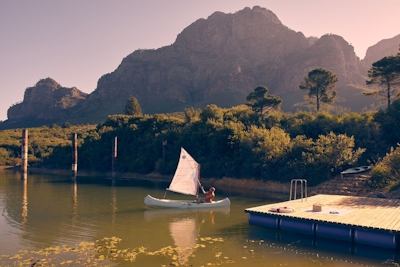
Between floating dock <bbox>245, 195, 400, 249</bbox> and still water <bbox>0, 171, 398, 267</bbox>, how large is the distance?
51 cm

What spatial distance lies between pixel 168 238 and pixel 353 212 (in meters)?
12.4

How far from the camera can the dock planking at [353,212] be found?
20781 millimetres

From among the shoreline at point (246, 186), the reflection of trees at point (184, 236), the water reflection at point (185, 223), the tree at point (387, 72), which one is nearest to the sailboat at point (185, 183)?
the water reflection at point (185, 223)

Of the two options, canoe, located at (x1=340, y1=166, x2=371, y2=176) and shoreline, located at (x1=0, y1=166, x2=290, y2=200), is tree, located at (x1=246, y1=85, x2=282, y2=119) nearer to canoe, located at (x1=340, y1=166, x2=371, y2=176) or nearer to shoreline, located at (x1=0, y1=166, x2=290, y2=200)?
shoreline, located at (x1=0, y1=166, x2=290, y2=200)

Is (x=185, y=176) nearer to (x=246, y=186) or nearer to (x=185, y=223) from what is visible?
(x=185, y=223)

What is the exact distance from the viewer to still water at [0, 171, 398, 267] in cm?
1805

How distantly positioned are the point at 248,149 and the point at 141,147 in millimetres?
31016

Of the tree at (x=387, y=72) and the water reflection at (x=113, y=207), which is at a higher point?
the tree at (x=387, y=72)

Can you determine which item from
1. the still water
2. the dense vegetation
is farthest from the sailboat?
the dense vegetation

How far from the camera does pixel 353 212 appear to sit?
24.0m

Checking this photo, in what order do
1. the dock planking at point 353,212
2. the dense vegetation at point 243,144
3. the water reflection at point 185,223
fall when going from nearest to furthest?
1. the water reflection at point 185,223
2. the dock planking at point 353,212
3. the dense vegetation at point 243,144

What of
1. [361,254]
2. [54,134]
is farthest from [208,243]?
[54,134]

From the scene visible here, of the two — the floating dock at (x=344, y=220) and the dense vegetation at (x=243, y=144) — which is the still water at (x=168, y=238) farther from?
the dense vegetation at (x=243, y=144)

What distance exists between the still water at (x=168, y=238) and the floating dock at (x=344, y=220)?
506 millimetres
